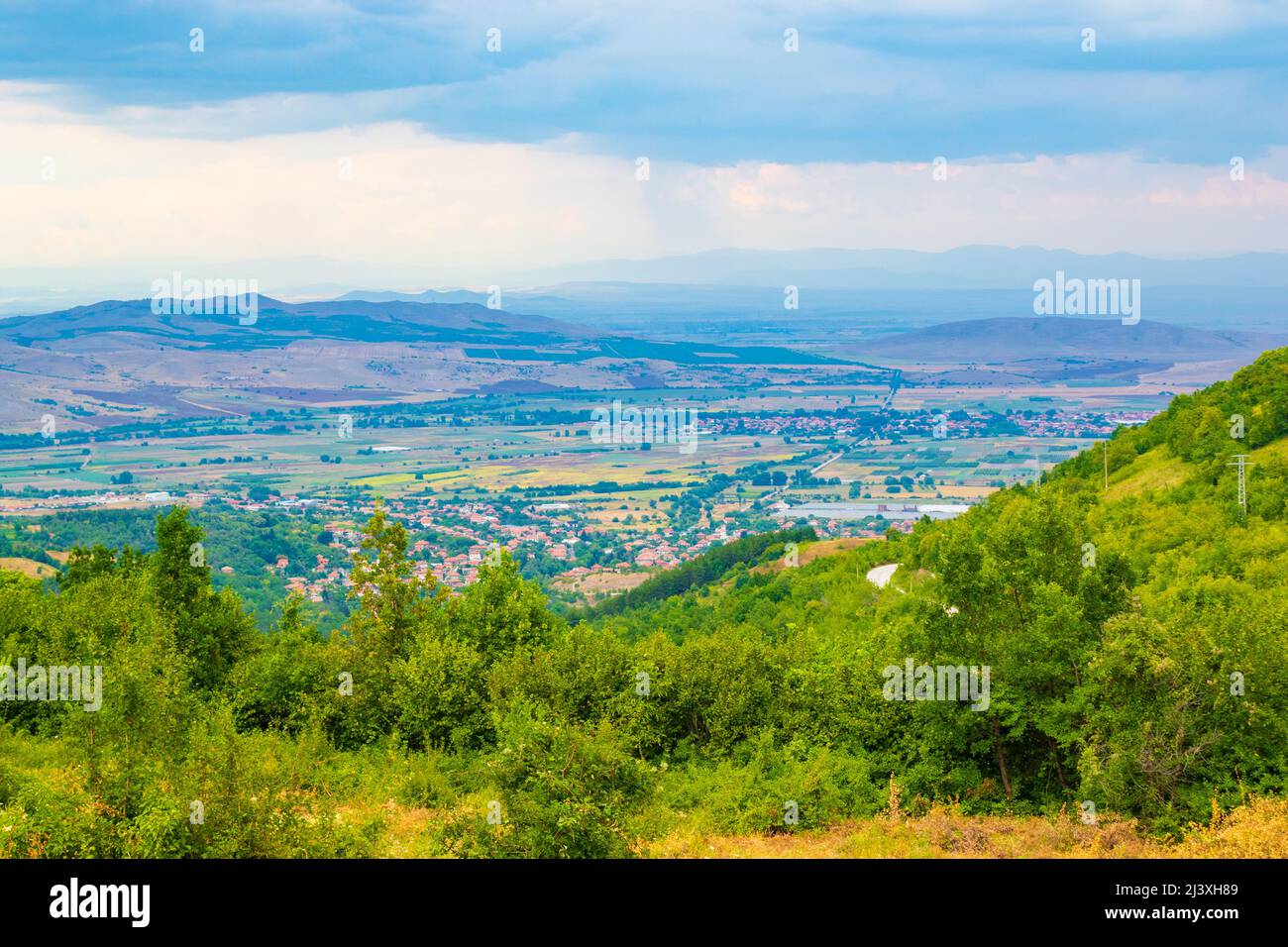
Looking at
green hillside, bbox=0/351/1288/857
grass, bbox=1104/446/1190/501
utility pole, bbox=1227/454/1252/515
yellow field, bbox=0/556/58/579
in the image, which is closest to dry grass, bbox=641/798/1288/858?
green hillside, bbox=0/351/1288/857

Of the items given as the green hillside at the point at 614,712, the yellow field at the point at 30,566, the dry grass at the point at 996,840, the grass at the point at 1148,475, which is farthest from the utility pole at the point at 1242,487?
the yellow field at the point at 30,566

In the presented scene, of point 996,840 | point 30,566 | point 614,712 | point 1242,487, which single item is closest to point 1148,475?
point 1242,487

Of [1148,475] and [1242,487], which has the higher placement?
[1242,487]

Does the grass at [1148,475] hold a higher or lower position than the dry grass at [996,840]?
higher

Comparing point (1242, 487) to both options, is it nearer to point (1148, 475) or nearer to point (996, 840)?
point (1148, 475)

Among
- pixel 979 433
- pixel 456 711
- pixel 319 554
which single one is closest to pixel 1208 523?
pixel 456 711

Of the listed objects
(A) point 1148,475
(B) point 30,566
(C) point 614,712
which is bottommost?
(B) point 30,566

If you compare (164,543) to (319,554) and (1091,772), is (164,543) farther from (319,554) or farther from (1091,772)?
(319,554)

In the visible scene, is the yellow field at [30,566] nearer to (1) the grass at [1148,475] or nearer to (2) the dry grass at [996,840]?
(1) the grass at [1148,475]
